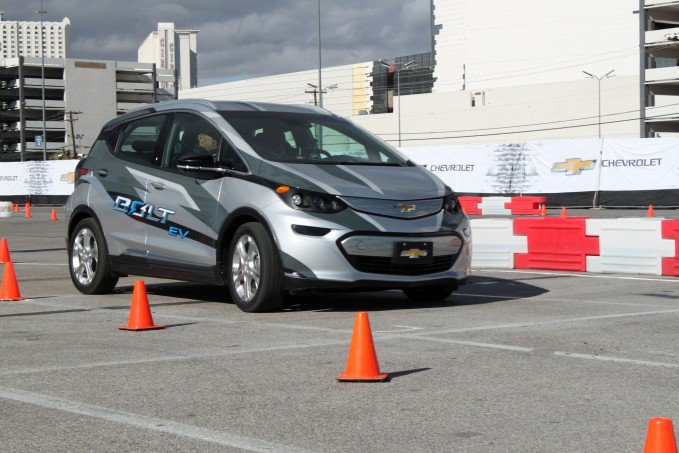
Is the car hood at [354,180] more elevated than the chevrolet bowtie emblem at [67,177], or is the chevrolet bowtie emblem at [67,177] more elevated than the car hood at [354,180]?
the chevrolet bowtie emblem at [67,177]

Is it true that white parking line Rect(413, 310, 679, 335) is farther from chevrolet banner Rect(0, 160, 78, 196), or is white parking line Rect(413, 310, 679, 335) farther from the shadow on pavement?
chevrolet banner Rect(0, 160, 78, 196)

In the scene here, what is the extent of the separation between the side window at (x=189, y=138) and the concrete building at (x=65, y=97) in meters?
124

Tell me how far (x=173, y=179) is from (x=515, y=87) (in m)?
103

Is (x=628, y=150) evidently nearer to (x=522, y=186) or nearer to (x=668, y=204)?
(x=668, y=204)

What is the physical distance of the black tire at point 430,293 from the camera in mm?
10484

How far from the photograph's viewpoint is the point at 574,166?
121 ft

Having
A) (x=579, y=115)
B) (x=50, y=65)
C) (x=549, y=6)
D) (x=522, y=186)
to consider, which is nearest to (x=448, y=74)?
(x=549, y=6)

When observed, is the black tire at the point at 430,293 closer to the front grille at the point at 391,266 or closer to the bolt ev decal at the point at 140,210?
the front grille at the point at 391,266

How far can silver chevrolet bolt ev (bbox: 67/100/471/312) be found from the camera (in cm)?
943

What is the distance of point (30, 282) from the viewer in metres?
13.0

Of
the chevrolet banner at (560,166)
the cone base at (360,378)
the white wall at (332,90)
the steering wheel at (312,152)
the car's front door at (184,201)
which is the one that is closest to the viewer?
the cone base at (360,378)

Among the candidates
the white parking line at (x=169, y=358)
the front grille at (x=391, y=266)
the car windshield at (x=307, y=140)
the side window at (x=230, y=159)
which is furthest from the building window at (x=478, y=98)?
the white parking line at (x=169, y=358)

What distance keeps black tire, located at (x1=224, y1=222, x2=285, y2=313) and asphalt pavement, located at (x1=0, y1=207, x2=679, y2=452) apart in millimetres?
143

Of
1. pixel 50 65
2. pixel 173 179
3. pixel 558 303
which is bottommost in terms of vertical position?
pixel 558 303
